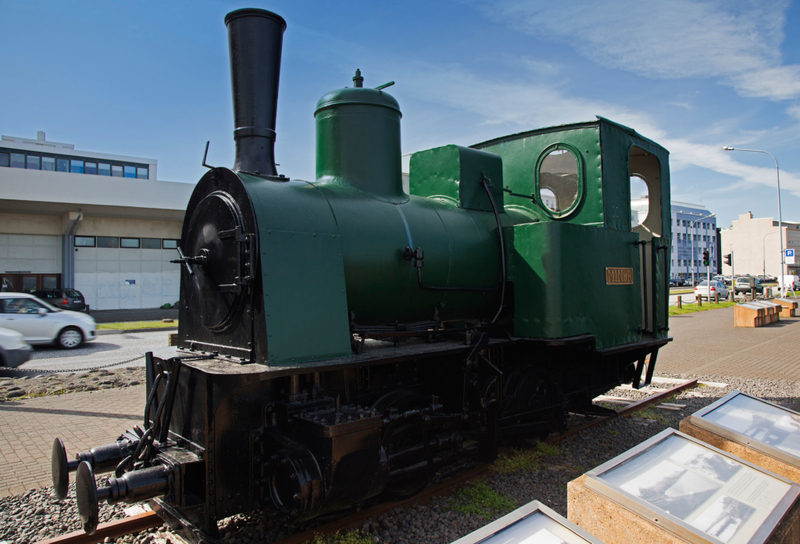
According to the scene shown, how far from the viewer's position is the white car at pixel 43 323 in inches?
545

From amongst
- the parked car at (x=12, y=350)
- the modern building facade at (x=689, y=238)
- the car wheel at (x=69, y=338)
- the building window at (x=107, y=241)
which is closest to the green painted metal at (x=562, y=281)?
the parked car at (x=12, y=350)

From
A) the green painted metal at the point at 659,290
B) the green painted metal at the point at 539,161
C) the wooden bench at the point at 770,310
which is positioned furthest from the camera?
the wooden bench at the point at 770,310

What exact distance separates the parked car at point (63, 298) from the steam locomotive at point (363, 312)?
927 inches

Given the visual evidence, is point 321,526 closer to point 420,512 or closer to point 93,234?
point 420,512

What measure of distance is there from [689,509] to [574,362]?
349cm

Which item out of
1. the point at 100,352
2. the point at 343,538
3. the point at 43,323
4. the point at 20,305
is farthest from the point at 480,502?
the point at 20,305

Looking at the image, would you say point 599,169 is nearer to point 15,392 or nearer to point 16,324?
point 15,392

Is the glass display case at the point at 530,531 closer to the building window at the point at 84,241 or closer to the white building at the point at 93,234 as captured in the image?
the white building at the point at 93,234

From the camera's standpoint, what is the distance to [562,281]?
5.01 meters

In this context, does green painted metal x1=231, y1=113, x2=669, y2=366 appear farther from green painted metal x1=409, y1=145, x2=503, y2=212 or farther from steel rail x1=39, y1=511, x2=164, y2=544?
steel rail x1=39, y1=511, x2=164, y2=544

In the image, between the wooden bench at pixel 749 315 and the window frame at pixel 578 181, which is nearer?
the window frame at pixel 578 181

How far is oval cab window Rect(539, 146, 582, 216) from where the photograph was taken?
5875 mm

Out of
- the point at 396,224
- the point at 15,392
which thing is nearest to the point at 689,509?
the point at 396,224

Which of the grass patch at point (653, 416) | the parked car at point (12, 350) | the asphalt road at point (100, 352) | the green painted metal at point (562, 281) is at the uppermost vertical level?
the green painted metal at point (562, 281)
